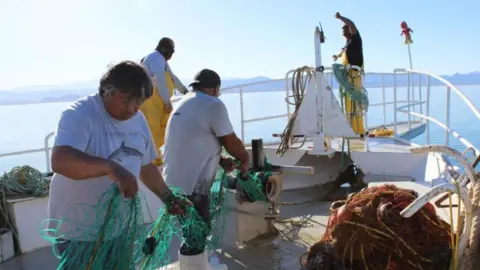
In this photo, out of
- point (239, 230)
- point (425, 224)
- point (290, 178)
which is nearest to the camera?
point (425, 224)

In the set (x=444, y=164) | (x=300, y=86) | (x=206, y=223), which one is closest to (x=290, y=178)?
(x=300, y=86)

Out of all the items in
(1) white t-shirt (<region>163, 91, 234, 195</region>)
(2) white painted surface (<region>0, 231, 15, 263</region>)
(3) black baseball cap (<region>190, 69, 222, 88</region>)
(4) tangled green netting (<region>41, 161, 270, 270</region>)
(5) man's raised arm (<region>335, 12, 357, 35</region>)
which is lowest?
(2) white painted surface (<region>0, 231, 15, 263</region>)

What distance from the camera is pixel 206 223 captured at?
2857mm

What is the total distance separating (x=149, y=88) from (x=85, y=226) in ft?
2.15

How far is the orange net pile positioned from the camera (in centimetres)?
226

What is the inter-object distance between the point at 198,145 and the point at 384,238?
1.19 meters

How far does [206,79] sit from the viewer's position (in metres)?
2.79

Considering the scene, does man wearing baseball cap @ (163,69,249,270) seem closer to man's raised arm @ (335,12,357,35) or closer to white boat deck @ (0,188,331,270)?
white boat deck @ (0,188,331,270)

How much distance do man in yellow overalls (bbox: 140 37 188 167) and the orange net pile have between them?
277cm

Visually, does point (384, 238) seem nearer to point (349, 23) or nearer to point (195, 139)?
point (195, 139)

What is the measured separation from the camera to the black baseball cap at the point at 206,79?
2.79 meters

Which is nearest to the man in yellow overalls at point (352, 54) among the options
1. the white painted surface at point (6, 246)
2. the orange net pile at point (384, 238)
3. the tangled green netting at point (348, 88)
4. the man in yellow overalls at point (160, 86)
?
the tangled green netting at point (348, 88)

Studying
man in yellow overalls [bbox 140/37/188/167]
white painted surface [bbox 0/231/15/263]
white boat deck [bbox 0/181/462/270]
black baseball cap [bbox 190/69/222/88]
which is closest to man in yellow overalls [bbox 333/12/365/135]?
white boat deck [bbox 0/181/462/270]

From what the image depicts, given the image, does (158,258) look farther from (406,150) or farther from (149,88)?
(406,150)
